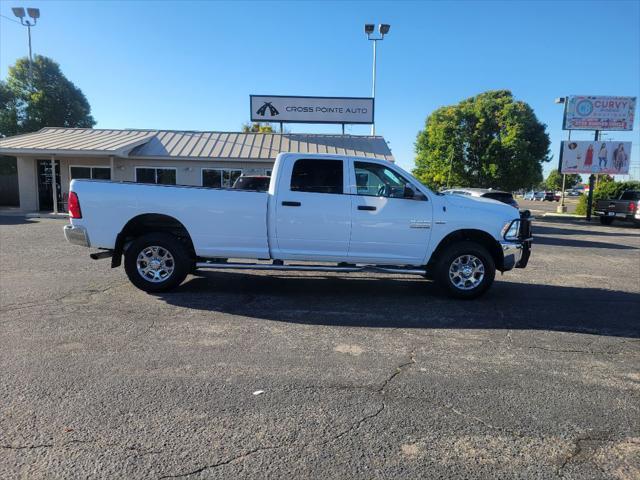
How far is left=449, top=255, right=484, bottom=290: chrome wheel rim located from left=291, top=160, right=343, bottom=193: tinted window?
2.06 m

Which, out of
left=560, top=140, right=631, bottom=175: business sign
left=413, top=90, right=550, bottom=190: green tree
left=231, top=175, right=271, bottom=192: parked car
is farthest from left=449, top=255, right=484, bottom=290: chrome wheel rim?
left=413, top=90, right=550, bottom=190: green tree

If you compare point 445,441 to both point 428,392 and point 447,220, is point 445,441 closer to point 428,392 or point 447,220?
point 428,392

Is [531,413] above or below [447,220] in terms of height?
below

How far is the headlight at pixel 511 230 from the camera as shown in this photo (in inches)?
261

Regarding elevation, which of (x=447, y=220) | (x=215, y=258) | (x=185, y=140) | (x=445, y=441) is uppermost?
(x=185, y=140)

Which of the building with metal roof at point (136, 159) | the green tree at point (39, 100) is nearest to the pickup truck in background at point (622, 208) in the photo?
the building with metal roof at point (136, 159)

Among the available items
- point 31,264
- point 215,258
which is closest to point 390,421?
point 215,258

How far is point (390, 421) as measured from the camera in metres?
3.24

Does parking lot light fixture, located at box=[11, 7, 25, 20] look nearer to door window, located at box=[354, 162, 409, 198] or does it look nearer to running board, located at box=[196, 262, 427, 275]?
running board, located at box=[196, 262, 427, 275]

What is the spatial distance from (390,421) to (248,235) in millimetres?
3962

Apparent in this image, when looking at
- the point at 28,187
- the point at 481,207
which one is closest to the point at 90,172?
the point at 28,187

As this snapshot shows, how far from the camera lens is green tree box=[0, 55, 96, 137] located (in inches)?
1572

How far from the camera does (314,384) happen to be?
3.80 meters

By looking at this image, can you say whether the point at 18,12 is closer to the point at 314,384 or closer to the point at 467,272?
the point at 467,272
